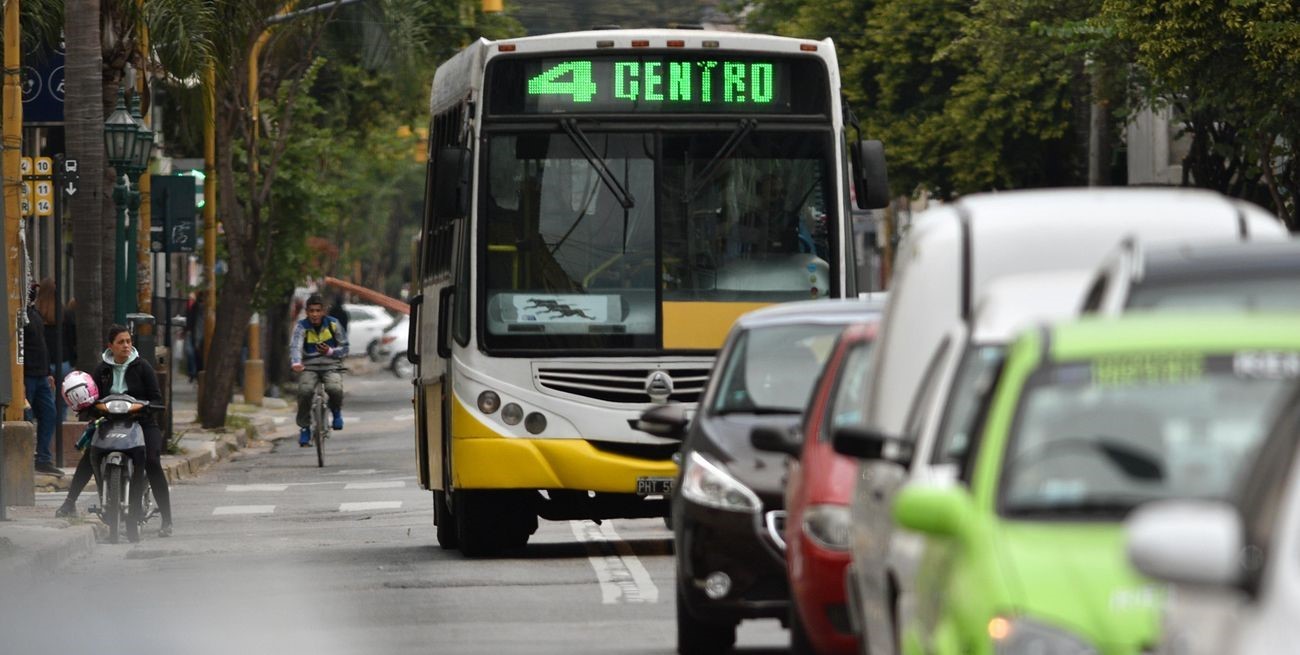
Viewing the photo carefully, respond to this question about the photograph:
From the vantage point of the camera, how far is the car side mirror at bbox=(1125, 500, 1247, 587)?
4.95 meters

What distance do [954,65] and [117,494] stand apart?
2644 cm

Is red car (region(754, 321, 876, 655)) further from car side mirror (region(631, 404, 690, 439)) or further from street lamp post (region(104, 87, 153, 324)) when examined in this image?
street lamp post (region(104, 87, 153, 324))

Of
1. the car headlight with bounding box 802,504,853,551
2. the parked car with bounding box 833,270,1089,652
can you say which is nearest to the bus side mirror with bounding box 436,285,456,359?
the car headlight with bounding box 802,504,853,551

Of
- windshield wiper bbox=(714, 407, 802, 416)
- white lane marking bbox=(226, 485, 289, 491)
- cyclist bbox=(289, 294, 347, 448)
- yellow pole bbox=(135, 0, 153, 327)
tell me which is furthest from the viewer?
yellow pole bbox=(135, 0, 153, 327)

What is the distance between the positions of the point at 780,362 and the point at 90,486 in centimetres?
1458

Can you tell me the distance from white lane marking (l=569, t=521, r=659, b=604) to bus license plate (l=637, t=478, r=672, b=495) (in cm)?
44

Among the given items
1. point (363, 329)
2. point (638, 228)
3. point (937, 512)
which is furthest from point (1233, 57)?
point (363, 329)

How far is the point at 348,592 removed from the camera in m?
14.9

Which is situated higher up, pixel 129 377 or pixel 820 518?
pixel 820 518

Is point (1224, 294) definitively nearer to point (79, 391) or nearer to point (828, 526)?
point (828, 526)

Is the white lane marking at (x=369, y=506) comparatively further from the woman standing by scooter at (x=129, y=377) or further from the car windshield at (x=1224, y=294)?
the car windshield at (x=1224, y=294)

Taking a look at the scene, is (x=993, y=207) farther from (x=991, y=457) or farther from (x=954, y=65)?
(x=954, y=65)

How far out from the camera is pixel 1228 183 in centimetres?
3625

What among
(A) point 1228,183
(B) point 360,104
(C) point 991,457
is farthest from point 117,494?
(B) point 360,104
